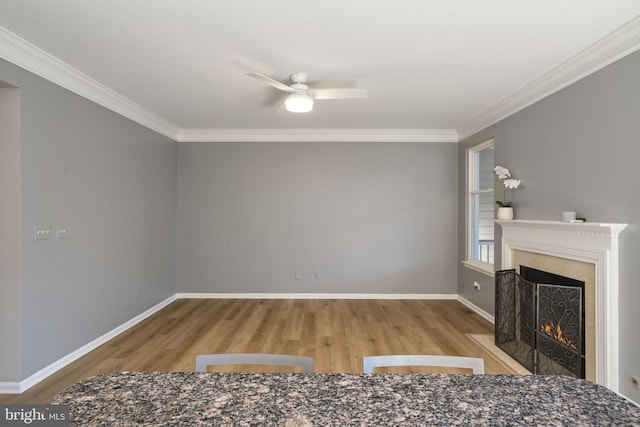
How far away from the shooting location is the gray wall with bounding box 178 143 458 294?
16.3ft

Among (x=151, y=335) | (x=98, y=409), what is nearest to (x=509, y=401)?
(x=98, y=409)

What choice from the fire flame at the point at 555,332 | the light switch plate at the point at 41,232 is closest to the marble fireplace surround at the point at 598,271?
the fire flame at the point at 555,332

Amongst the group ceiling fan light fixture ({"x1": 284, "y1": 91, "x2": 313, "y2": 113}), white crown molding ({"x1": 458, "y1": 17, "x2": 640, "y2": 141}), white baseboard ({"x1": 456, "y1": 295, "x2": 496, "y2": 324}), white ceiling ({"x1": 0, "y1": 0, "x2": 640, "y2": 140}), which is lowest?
white baseboard ({"x1": 456, "y1": 295, "x2": 496, "y2": 324})

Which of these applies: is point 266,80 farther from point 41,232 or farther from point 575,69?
point 575,69

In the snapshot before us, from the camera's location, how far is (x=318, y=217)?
499cm

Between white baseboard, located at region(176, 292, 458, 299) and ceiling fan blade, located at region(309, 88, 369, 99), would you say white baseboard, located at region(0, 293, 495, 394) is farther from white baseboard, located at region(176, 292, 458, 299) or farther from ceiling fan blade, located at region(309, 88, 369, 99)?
ceiling fan blade, located at region(309, 88, 369, 99)

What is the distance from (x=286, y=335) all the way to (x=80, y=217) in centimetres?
234

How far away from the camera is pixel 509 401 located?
0.78 metres

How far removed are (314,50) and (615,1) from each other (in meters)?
1.88

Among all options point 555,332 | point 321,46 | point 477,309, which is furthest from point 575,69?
point 477,309

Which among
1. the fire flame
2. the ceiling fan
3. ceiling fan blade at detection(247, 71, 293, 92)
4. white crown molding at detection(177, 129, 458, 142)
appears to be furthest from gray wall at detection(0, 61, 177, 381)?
the fire flame

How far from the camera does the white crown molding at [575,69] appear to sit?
2150 millimetres

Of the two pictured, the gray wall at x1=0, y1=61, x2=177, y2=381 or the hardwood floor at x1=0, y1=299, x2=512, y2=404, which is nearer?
the gray wall at x1=0, y1=61, x2=177, y2=381

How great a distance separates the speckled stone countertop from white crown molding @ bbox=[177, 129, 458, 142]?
4317 millimetres
